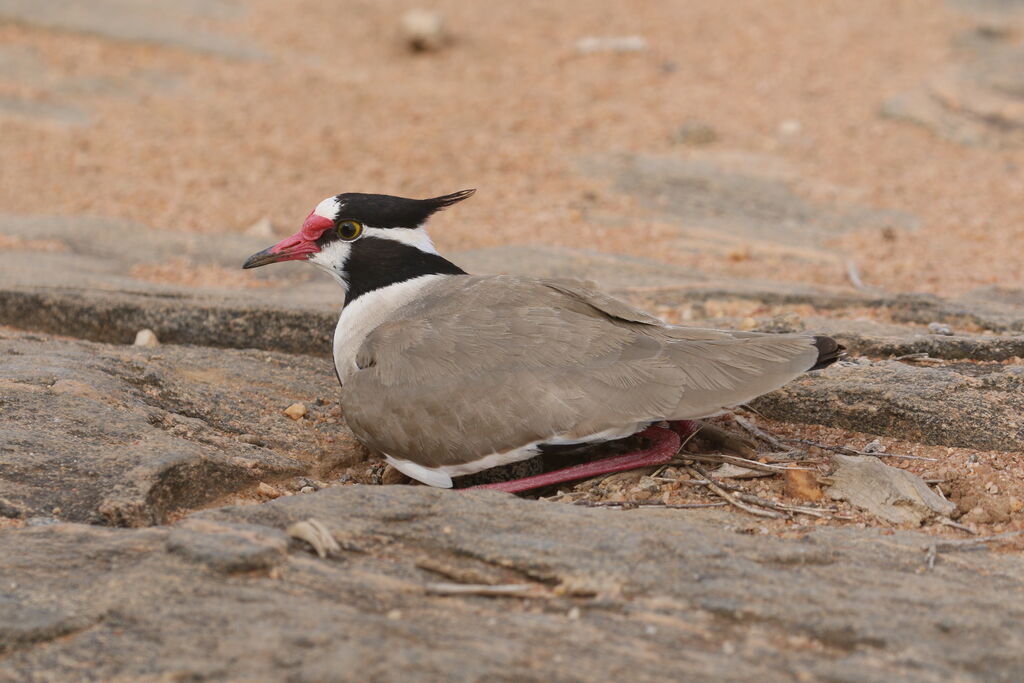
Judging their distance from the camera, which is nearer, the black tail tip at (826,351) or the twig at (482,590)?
the twig at (482,590)

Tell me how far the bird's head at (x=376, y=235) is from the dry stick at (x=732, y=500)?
171 cm

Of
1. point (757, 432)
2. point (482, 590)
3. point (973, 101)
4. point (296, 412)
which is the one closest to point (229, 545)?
point (482, 590)

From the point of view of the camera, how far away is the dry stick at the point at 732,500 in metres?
3.95

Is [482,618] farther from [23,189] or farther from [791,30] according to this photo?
[791,30]

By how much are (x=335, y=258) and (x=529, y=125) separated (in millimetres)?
5620

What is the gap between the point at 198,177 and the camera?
960 centimetres

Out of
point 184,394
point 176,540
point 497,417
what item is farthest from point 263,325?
point 176,540

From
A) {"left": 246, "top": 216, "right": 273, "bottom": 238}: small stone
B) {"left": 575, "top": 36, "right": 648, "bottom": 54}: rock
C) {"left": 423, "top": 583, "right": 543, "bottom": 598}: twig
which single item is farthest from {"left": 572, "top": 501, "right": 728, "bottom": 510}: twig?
{"left": 575, "top": 36, "right": 648, "bottom": 54}: rock

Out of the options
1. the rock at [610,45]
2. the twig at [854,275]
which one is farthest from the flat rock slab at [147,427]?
the rock at [610,45]

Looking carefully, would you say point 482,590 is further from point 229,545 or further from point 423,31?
point 423,31

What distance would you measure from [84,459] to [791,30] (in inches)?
416

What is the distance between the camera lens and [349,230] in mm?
5215

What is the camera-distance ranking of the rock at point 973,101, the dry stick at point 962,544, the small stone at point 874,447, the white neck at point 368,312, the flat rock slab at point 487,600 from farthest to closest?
the rock at point 973,101, the white neck at point 368,312, the small stone at point 874,447, the dry stick at point 962,544, the flat rock slab at point 487,600

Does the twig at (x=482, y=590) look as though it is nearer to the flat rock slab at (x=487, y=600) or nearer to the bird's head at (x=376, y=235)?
the flat rock slab at (x=487, y=600)
